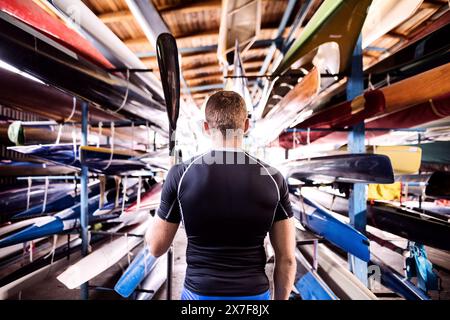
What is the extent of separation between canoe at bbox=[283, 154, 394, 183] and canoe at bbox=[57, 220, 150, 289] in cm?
219

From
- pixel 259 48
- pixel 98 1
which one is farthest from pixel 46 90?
pixel 259 48

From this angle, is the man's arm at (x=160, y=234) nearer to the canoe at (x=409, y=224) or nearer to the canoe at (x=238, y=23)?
the canoe at (x=238, y=23)

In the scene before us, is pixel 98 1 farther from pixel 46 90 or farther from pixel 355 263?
pixel 355 263

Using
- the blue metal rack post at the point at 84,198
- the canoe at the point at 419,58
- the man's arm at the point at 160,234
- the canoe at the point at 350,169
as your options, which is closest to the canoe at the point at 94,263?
the blue metal rack post at the point at 84,198

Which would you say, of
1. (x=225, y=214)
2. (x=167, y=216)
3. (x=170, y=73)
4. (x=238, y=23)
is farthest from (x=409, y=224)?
(x=238, y=23)

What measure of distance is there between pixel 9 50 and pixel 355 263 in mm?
2695

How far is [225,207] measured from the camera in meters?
0.86

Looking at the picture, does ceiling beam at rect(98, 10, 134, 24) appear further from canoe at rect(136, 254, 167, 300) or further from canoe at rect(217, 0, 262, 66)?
canoe at rect(136, 254, 167, 300)

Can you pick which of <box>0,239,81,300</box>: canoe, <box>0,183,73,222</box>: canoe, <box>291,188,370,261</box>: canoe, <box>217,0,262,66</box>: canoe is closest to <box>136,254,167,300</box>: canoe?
<box>0,239,81,300</box>: canoe

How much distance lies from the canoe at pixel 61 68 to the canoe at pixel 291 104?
4.89 feet

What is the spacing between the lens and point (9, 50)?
1088 millimetres

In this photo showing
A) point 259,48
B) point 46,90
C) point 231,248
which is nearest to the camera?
point 231,248

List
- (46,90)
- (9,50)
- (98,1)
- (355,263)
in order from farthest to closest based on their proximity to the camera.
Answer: (98,1) < (46,90) < (355,263) < (9,50)

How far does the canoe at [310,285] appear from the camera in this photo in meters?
1.61
